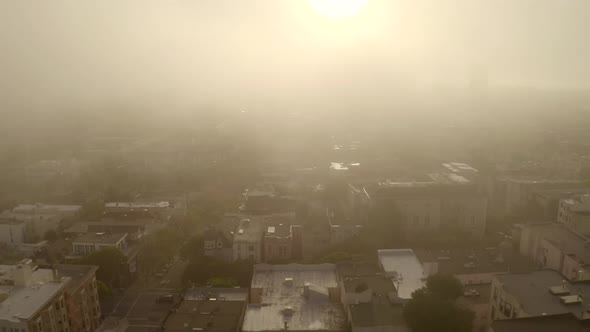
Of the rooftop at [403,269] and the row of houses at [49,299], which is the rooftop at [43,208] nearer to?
the row of houses at [49,299]

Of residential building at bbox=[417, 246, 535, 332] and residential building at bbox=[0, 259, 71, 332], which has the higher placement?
residential building at bbox=[0, 259, 71, 332]

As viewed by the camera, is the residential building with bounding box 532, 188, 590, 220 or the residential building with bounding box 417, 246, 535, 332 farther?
the residential building with bounding box 532, 188, 590, 220

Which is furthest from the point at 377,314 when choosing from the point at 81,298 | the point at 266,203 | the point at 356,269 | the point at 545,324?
the point at 266,203

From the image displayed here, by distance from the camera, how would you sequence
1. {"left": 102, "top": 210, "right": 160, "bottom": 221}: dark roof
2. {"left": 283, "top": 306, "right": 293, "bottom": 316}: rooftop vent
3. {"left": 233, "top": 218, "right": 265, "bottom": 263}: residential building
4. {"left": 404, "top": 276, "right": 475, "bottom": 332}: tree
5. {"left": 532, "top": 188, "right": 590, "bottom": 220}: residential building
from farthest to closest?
{"left": 532, "top": 188, "right": 590, "bottom": 220}: residential building → {"left": 102, "top": 210, "right": 160, "bottom": 221}: dark roof → {"left": 233, "top": 218, "right": 265, "bottom": 263}: residential building → {"left": 283, "top": 306, "right": 293, "bottom": 316}: rooftop vent → {"left": 404, "top": 276, "right": 475, "bottom": 332}: tree

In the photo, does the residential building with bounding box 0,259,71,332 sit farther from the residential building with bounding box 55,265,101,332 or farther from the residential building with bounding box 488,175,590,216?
the residential building with bounding box 488,175,590,216

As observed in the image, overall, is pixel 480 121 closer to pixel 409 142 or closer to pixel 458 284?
pixel 409 142

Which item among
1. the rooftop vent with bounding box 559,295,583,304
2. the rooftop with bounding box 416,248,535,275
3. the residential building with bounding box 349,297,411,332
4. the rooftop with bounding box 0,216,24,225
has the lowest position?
the residential building with bounding box 349,297,411,332

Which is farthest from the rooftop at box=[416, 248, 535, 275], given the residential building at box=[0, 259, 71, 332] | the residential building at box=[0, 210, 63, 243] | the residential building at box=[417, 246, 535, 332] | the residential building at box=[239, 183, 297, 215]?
the residential building at box=[0, 210, 63, 243]
